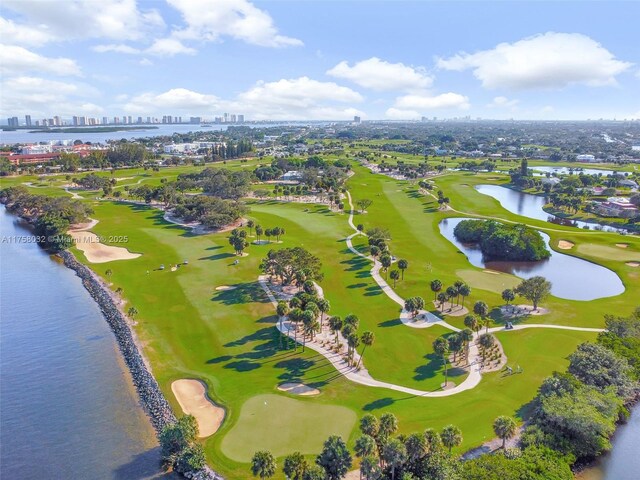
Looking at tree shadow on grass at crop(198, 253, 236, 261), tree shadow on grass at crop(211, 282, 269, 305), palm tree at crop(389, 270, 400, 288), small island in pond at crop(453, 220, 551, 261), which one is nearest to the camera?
tree shadow on grass at crop(211, 282, 269, 305)

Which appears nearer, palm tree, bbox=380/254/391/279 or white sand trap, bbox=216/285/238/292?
white sand trap, bbox=216/285/238/292

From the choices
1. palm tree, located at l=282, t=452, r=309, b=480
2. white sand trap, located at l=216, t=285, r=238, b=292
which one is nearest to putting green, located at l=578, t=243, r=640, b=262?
white sand trap, located at l=216, t=285, r=238, b=292

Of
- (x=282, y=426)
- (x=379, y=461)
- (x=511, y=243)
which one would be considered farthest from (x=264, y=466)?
(x=511, y=243)

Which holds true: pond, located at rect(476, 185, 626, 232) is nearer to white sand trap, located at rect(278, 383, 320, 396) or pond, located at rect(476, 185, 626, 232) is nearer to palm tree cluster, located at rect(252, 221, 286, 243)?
palm tree cluster, located at rect(252, 221, 286, 243)

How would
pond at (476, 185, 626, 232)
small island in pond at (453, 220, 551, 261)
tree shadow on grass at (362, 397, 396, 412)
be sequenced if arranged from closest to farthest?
tree shadow on grass at (362, 397, 396, 412), small island in pond at (453, 220, 551, 261), pond at (476, 185, 626, 232)

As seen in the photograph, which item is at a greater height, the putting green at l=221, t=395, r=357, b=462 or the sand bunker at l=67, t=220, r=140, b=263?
the sand bunker at l=67, t=220, r=140, b=263

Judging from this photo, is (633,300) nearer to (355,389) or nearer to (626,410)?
(626,410)

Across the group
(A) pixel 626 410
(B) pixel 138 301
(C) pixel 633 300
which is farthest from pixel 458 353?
(B) pixel 138 301

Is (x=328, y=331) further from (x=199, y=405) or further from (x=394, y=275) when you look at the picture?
(x=199, y=405)
